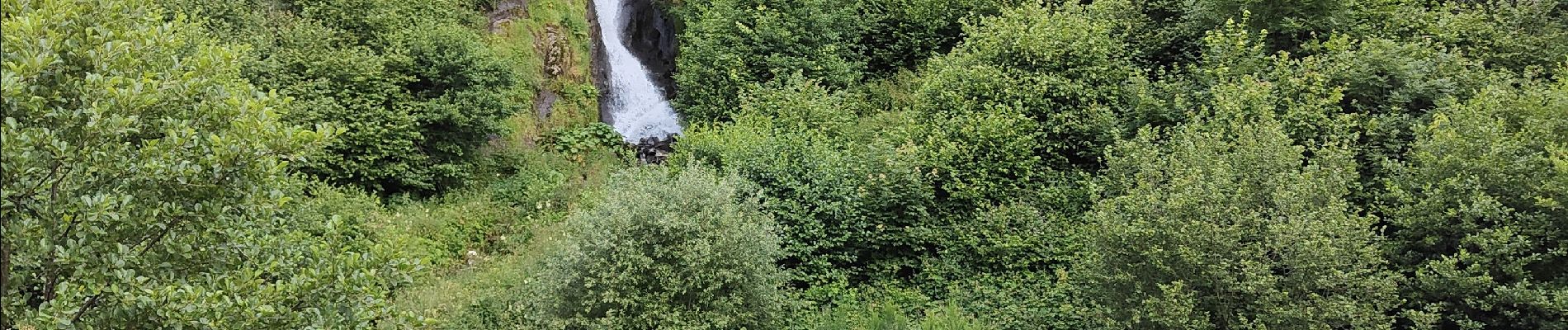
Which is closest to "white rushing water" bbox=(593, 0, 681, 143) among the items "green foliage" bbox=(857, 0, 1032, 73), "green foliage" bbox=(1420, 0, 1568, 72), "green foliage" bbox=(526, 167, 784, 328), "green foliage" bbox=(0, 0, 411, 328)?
"green foliage" bbox=(857, 0, 1032, 73)

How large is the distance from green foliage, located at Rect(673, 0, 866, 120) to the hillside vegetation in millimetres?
91

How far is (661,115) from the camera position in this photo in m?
24.5

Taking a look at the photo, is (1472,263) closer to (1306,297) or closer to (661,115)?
(1306,297)

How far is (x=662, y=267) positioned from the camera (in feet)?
38.9

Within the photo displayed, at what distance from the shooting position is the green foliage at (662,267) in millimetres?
11828

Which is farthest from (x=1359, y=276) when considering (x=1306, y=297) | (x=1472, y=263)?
(x=1472, y=263)

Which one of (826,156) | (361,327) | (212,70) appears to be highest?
(212,70)

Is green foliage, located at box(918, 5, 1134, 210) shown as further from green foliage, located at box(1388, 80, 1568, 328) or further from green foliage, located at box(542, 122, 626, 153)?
green foliage, located at box(542, 122, 626, 153)

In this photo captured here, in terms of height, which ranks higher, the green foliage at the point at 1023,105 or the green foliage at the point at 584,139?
the green foliage at the point at 1023,105

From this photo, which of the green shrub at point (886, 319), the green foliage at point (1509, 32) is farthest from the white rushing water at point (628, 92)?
the green foliage at point (1509, 32)

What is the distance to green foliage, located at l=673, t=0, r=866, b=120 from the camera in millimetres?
21844

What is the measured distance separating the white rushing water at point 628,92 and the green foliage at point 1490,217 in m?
15.8

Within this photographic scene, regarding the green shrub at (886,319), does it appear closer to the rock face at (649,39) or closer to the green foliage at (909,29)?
the green foliage at (909,29)

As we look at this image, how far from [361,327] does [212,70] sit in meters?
2.21
